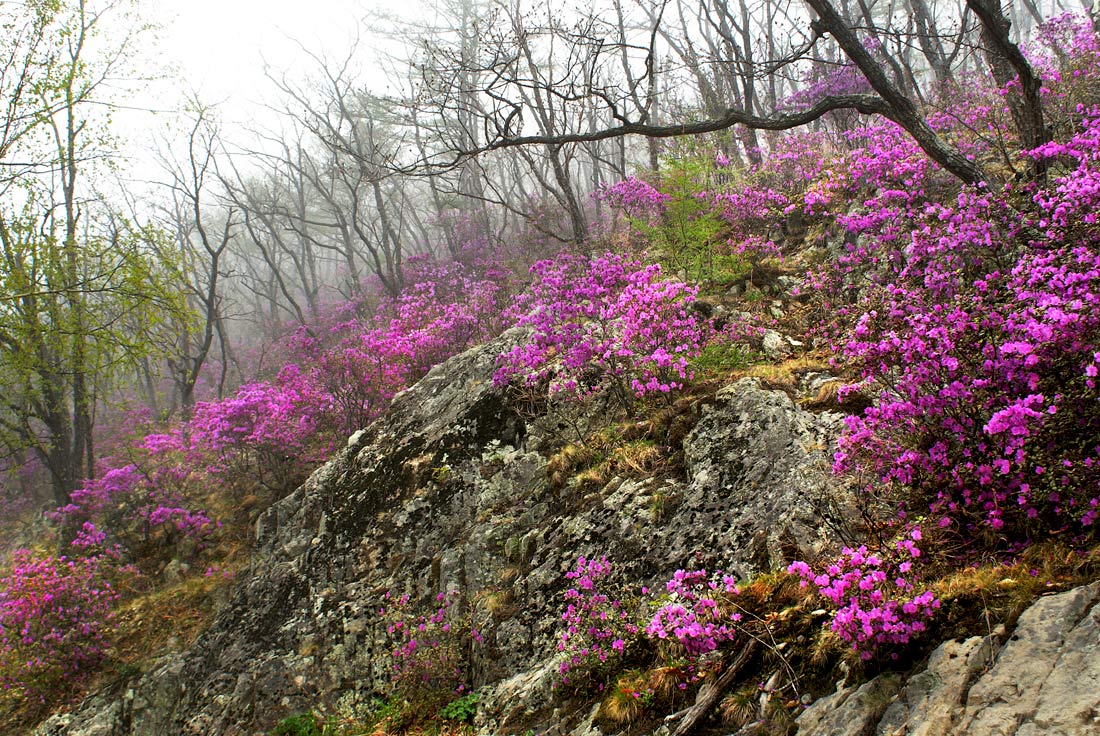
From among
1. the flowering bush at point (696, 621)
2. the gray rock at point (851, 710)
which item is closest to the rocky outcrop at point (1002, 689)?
the gray rock at point (851, 710)

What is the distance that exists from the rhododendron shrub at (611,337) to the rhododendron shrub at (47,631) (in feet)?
21.4

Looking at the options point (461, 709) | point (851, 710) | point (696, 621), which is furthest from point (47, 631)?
point (851, 710)

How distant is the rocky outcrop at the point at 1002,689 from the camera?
175 cm

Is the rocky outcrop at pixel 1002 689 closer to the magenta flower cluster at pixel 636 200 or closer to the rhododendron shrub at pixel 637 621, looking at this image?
the rhododendron shrub at pixel 637 621

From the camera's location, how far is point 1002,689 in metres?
1.92

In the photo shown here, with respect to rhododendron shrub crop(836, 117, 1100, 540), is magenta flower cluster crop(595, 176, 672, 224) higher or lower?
higher

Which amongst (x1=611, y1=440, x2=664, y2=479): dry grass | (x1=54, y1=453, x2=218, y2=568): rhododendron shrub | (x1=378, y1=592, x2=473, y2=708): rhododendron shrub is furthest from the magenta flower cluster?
(x1=54, y1=453, x2=218, y2=568): rhododendron shrub

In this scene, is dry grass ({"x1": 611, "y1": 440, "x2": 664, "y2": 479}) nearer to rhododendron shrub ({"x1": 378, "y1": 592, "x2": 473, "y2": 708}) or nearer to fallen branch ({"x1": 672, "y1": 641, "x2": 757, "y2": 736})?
rhododendron shrub ({"x1": 378, "y1": 592, "x2": 473, "y2": 708})

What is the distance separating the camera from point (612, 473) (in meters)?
5.16

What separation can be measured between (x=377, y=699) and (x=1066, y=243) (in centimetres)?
650

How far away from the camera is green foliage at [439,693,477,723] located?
14.1ft

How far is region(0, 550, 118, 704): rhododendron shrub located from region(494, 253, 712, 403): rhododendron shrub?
6528mm

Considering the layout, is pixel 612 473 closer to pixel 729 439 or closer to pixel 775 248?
pixel 729 439

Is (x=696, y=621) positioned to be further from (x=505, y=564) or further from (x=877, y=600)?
(x=505, y=564)
